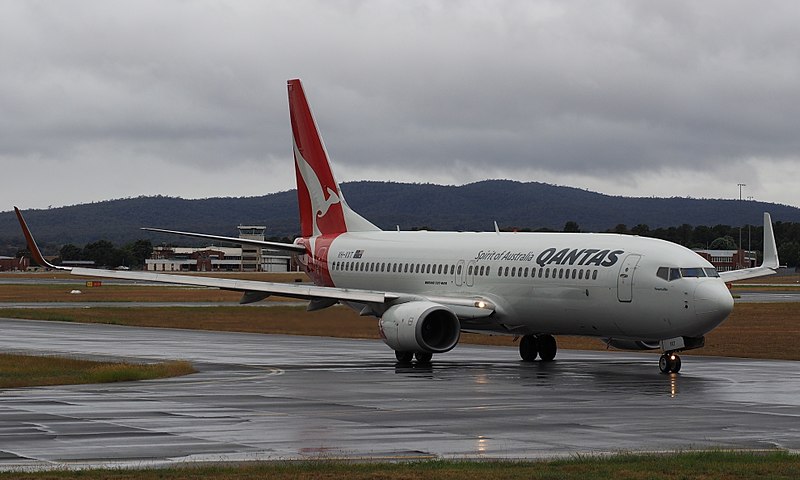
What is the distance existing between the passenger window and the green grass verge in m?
17.8

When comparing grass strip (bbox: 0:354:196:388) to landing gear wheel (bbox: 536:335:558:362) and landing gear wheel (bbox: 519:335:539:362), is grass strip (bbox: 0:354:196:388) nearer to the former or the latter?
landing gear wheel (bbox: 519:335:539:362)

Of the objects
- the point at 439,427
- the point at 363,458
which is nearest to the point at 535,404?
the point at 439,427

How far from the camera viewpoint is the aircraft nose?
36969mm

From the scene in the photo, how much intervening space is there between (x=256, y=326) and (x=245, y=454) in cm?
4720

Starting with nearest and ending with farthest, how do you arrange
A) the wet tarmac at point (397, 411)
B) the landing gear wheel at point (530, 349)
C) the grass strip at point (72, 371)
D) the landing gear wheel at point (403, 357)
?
the wet tarmac at point (397, 411)
the grass strip at point (72, 371)
the landing gear wheel at point (403, 357)
the landing gear wheel at point (530, 349)

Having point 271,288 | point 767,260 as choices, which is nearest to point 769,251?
point 767,260

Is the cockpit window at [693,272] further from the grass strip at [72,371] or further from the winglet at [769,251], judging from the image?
the grass strip at [72,371]

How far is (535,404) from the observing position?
2948cm

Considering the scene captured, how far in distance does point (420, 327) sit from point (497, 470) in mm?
21850

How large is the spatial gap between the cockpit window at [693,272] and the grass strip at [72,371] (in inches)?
575

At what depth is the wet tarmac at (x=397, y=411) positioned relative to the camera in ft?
70.8

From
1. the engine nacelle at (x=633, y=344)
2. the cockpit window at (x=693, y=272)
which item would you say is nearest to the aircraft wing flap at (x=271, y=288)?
the engine nacelle at (x=633, y=344)

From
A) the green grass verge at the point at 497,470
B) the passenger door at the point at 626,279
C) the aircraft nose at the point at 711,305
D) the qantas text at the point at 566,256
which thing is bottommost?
the green grass verge at the point at 497,470

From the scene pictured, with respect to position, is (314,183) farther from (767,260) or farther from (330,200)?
(767,260)
